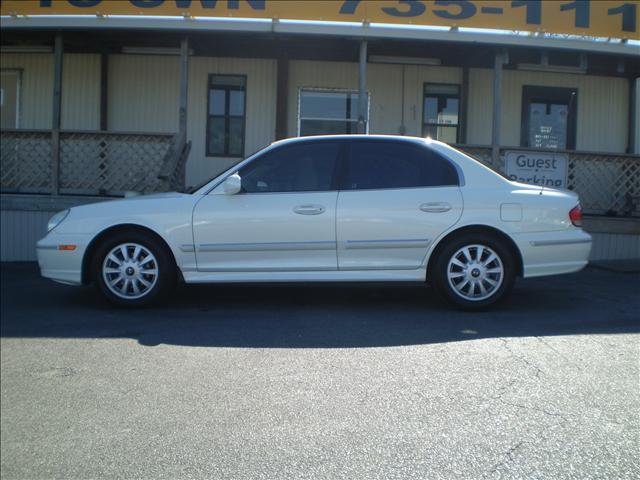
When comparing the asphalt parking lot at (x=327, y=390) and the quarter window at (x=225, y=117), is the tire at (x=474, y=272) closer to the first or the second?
the asphalt parking lot at (x=327, y=390)

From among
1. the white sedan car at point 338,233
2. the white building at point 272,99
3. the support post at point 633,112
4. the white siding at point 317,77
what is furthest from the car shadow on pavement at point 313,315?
the support post at point 633,112

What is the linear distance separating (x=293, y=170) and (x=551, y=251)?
2.62m

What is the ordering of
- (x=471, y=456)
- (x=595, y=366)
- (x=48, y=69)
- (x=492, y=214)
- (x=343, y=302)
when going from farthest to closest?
(x=48, y=69) < (x=343, y=302) < (x=492, y=214) < (x=595, y=366) < (x=471, y=456)

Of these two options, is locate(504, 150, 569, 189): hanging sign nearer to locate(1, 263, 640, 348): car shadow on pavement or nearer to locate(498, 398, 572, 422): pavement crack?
locate(1, 263, 640, 348): car shadow on pavement

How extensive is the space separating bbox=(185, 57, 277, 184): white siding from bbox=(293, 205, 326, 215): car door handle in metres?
6.47

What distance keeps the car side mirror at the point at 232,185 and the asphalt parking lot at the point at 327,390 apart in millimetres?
1178

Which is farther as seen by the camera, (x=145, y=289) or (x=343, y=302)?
(x=343, y=302)

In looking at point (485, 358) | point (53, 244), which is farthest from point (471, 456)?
point (53, 244)

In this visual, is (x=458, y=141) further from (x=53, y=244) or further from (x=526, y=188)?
(x=53, y=244)

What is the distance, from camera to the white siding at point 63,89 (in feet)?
40.7

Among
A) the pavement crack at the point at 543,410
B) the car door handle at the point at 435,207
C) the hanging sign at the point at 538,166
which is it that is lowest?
the pavement crack at the point at 543,410

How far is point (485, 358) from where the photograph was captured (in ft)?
15.2

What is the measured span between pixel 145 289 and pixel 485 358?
330cm

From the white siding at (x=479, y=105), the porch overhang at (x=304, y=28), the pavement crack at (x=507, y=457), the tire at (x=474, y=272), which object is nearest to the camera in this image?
the pavement crack at (x=507, y=457)
